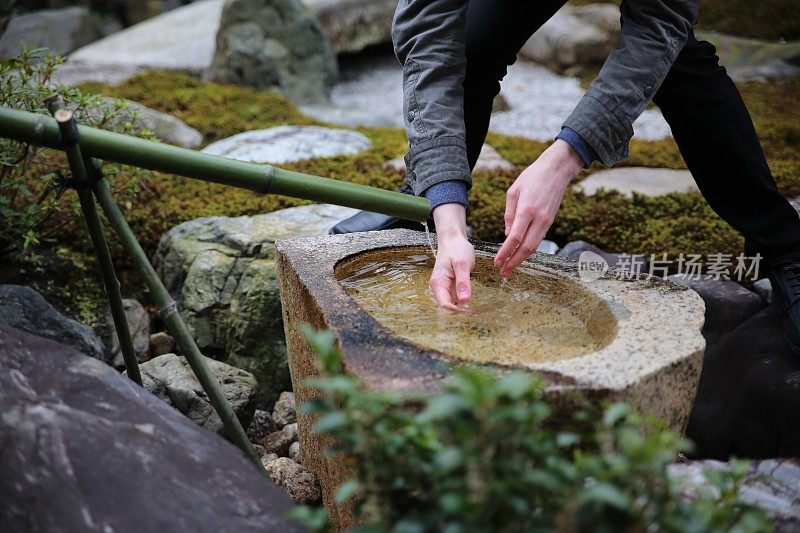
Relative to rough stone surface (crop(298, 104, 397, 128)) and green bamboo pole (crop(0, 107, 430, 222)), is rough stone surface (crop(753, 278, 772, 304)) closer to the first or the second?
green bamboo pole (crop(0, 107, 430, 222))

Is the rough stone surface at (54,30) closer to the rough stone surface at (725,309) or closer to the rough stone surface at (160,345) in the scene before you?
the rough stone surface at (160,345)

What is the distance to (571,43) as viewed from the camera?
26.2 ft

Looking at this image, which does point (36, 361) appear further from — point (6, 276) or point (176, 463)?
point (6, 276)

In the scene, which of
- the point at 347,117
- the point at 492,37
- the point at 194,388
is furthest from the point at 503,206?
the point at 347,117

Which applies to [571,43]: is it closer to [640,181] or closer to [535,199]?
[640,181]

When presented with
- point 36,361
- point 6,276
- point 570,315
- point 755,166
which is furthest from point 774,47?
point 36,361

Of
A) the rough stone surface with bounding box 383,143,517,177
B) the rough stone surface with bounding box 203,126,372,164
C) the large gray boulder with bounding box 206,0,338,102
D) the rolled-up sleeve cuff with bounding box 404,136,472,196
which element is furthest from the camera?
the large gray boulder with bounding box 206,0,338,102

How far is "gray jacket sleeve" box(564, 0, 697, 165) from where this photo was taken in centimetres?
209

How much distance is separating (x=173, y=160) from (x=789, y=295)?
77.7 inches

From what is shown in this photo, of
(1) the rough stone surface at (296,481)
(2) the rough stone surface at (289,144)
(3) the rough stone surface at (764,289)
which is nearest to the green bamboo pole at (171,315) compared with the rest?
(1) the rough stone surface at (296,481)

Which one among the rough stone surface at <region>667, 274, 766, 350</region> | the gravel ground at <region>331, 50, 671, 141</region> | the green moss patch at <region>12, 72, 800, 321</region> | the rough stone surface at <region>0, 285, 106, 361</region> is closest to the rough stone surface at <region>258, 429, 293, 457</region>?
the rough stone surface at <region>0, 285, 106, 361</region>

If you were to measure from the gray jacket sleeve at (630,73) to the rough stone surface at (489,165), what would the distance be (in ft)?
7.00

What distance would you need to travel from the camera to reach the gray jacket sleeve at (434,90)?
2.22 meters

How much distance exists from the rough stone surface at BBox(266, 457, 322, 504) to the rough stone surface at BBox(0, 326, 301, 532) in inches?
30.9
